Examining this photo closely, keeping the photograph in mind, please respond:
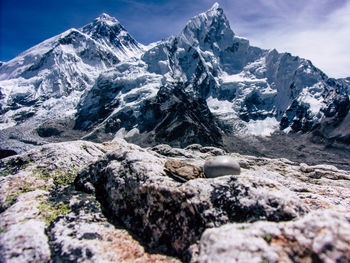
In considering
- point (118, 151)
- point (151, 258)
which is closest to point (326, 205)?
point (151, 258)

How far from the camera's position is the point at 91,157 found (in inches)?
762

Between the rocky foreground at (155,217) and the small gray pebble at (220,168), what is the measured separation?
2.45 ft

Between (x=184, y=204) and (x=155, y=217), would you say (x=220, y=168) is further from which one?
(x=155, y=217)

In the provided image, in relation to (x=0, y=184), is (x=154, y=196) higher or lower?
lower

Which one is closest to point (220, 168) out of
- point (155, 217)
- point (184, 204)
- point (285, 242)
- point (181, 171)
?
point (181, 171)

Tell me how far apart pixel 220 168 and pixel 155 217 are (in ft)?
16.0

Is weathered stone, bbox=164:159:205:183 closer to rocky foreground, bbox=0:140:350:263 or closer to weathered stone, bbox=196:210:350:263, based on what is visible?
rocky foreground, bbox=0:140:350:263

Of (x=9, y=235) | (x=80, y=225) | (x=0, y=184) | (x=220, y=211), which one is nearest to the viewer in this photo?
(x=9, y=235)

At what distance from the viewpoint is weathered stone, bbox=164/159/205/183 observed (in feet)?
43.7

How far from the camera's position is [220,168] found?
1409 cm

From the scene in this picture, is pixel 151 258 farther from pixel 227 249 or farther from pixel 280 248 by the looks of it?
pixel 280 248

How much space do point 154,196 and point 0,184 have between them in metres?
8.96

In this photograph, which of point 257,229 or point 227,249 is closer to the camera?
point 227,249

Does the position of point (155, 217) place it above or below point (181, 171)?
below
